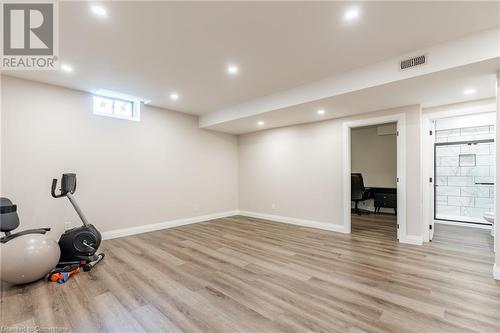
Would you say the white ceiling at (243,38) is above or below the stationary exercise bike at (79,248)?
above

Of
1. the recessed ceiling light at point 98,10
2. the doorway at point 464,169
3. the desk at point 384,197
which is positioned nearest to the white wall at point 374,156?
the desk at point 384,197

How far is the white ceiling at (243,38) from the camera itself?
210cm

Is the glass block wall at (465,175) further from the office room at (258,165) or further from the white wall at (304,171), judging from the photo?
the white wall at (304,171)

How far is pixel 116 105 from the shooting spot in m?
4.61

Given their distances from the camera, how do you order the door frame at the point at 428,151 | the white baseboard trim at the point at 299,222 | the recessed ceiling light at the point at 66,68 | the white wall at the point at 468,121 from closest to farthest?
the recessed ceiling light at the point at 66,68 < the door frame at the point at 428,151 < the white baseboard trim at the point at 299,222 < the white wall at the point at 468,121

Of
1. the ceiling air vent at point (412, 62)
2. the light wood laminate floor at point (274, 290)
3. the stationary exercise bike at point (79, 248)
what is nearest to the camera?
the light wood laminate floor at point (274, 290)

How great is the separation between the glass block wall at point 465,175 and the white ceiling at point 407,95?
2.26 meters

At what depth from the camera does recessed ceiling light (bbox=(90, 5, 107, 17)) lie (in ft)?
6.79

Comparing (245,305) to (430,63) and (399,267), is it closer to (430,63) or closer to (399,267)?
(399,267)

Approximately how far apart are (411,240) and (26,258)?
5328 mm

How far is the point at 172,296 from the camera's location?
2.32 metres

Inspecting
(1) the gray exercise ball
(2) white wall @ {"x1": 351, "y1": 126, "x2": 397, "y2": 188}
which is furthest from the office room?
(2) white wall @ {"x1": 351, "y1": 126, "x2": 397, "y2": 188}

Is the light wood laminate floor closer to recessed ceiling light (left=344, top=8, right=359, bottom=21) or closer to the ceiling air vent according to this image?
the ceiling air vent

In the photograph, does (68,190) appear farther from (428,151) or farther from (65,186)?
(428,151)
